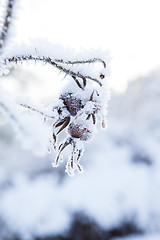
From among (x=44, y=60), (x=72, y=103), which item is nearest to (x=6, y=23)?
(x=44, y=60)

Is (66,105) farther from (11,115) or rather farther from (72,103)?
(11,115)

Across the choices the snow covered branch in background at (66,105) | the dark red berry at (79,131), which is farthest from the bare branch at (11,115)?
the dark red berry at (79,131)

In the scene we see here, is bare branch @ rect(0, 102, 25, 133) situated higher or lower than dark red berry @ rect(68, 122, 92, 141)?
higher

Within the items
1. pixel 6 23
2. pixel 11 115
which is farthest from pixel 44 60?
pixel 11 115

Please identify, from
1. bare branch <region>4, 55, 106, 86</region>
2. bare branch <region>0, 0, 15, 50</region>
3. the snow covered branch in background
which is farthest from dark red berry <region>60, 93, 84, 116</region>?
bare branch <region>0, 0, 15, 50</region>

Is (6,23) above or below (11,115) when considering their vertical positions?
above

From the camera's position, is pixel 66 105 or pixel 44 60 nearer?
pixel 44 60

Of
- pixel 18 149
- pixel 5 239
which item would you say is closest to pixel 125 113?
pixel 18 149

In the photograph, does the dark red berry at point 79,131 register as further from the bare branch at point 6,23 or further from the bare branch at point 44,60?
the bare branch at point 6,23

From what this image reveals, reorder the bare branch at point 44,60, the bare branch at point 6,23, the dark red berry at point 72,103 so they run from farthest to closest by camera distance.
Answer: the dark red berry at point 72,103 → the bare branch at point 44,60 → the bare branch at point 6,23

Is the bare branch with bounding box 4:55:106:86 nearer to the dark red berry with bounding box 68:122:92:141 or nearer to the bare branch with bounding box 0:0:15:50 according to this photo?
the bare branch with bounding box 0:0:15:50
